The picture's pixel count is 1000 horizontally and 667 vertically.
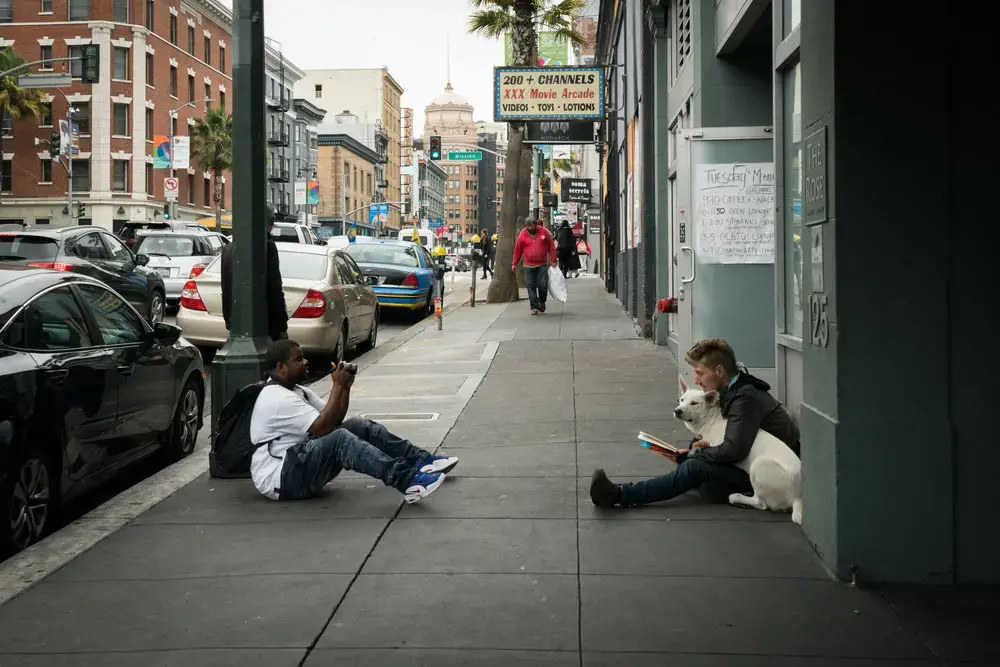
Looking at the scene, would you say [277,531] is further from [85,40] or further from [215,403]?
[85,40]

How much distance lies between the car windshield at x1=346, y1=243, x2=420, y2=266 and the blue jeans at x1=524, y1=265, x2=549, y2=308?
9.47 ft

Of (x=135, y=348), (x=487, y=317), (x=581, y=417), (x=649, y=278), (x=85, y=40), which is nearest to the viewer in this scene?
(x=135, y=348)

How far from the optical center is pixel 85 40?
5906 centimetres

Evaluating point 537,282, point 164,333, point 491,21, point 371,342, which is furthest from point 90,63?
point 164,333

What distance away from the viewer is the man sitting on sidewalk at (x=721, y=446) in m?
6.28

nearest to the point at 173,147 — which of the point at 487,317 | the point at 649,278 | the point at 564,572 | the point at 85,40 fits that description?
the point at 85,40

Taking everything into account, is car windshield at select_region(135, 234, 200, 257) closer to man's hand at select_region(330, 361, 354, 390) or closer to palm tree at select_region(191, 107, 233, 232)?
man's hand at select_region(330, 361, 354, 390)

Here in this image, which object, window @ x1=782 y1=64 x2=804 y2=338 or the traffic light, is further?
the traffic light

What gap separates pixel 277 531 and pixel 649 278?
11096 mm

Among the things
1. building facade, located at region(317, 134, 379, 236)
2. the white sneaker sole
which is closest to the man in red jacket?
the white sneaker sole

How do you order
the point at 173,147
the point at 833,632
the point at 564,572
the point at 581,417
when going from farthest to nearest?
the point at 173,147 < the point at 581,417 < the point at 564,572 < the point at 833,632

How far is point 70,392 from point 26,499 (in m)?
0.73

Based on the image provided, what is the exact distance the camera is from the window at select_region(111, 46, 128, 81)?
59.7 m

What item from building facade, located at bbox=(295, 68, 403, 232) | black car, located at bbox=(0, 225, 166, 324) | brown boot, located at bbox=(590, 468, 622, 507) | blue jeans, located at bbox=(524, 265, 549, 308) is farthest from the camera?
building facade, located at bbox=(295, 68, 403, 232)
